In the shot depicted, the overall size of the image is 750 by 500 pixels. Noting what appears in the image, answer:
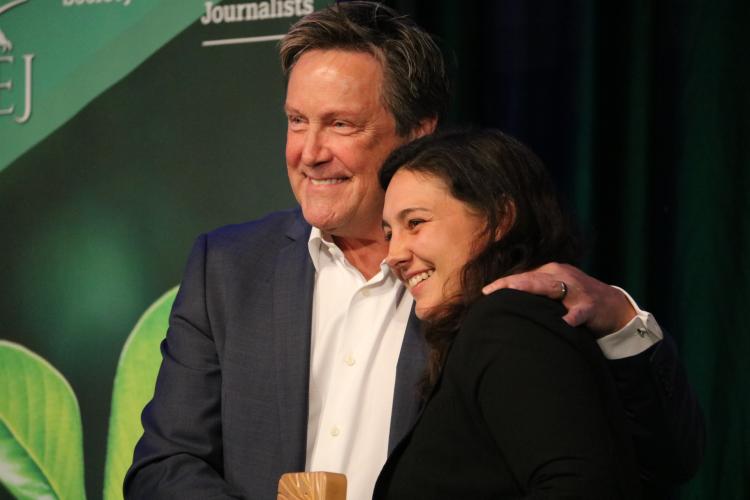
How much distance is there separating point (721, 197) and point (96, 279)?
1.91 metres

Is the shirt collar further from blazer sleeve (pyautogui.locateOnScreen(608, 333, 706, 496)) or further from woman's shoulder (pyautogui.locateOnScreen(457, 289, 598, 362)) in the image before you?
woman's shoulder (pyautogui.locateOnScreen(457, 289, 598, 362))

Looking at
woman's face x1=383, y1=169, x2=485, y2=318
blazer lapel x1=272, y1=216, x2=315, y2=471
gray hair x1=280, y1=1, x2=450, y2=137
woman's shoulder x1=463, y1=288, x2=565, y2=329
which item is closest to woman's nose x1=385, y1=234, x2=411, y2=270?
woman's face x1=383, y1=169, x2=485, y2=318

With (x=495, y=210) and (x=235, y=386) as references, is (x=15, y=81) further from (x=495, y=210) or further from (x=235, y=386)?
(x=495, y=210)

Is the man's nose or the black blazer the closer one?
the black blazer

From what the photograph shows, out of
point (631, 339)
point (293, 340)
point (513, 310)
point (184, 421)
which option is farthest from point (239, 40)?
point (513, 310)

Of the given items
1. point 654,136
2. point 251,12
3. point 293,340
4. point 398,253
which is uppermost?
point 251,12

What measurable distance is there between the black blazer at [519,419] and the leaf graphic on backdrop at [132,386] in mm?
1577

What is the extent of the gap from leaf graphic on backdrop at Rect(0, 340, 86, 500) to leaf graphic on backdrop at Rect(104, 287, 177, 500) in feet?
0.40

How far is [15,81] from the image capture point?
3.43 m

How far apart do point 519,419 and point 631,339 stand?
2.00ft

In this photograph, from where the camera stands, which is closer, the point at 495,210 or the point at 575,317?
the point at 575,317

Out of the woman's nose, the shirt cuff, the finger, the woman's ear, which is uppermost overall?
the woman's ear

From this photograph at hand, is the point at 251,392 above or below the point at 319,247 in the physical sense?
below

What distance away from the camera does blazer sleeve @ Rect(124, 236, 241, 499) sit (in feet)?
7.29
